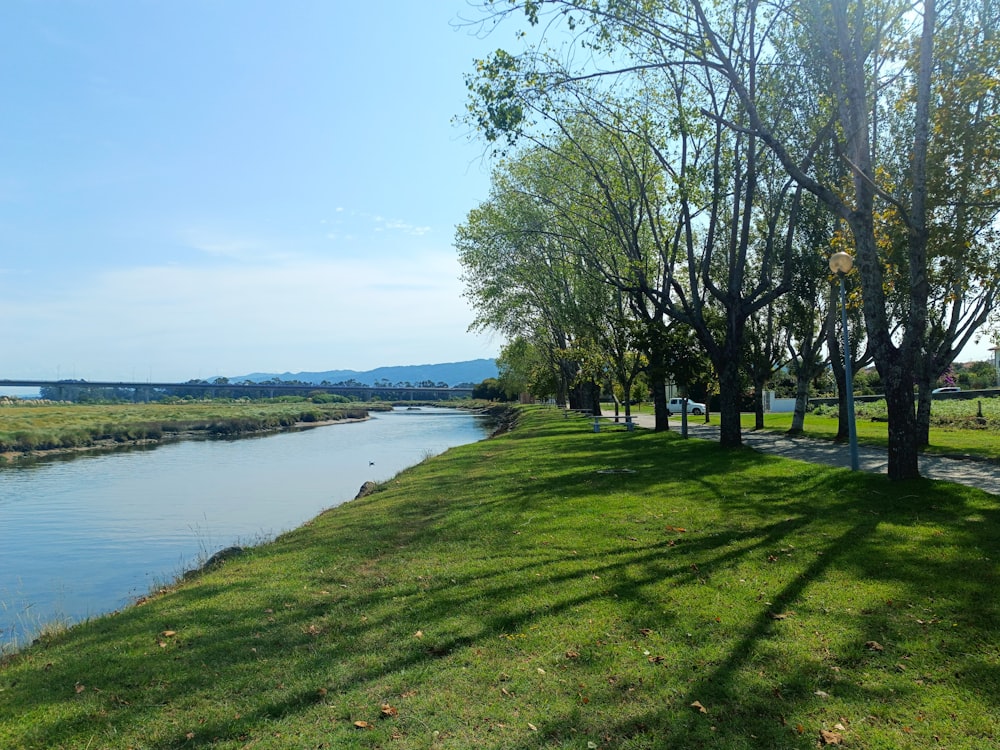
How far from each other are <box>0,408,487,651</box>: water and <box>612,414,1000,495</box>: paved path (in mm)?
14446

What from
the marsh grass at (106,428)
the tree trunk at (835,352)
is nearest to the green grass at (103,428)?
the marsh grass at (106,428)

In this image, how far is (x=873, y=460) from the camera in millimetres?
18344

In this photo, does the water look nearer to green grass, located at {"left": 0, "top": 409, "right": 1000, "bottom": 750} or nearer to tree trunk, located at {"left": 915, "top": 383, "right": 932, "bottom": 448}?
green grass, located at {"left": 0, "top": 409, "right": 1000, "bottom": 750}

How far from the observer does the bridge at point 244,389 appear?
158m

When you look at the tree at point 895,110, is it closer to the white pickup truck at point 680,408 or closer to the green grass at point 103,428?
the white pickup truck at point 680,408

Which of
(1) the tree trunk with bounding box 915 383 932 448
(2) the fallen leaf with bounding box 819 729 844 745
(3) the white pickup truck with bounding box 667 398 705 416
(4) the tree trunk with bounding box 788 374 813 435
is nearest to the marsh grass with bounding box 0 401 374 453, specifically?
(3) the white pickup truck with bounding box 667 398 705 416

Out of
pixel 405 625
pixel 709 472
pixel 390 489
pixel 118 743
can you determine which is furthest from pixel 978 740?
pixel 390 489

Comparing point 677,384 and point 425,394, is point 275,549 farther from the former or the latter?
point 425,394

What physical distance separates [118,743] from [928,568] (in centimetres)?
773

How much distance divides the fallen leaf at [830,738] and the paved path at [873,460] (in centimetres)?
998

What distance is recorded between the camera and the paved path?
14.3m

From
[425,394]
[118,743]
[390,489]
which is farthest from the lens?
[425,394]

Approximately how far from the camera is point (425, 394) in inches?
7554

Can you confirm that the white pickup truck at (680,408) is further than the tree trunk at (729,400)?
Yes
